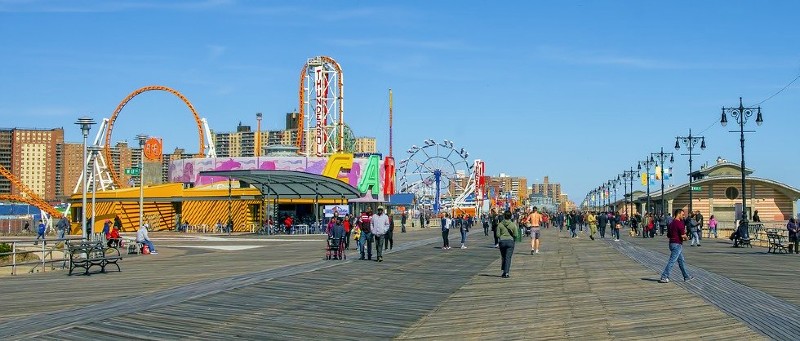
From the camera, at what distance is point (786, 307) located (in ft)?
46.1

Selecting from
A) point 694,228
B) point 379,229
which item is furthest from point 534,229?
point 694,228

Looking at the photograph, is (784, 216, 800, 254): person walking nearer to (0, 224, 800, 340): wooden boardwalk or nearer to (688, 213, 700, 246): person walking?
(688, 213, 700, 246): person walking

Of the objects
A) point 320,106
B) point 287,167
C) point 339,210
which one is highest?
point 320,106

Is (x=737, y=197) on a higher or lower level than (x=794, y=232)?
higher

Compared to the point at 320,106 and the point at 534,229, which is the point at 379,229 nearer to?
the point at 534,229

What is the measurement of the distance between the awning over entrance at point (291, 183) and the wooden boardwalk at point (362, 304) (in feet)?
113

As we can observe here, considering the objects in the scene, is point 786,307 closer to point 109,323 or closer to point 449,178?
point 109,323

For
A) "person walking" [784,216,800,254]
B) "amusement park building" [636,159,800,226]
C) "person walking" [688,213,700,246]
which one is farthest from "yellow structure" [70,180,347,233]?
"person walking" [784,216,800,254]

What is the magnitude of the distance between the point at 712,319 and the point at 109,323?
8381mm

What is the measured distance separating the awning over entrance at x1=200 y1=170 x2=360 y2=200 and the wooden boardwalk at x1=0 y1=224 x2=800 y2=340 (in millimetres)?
34309

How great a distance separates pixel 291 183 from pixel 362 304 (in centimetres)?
4802

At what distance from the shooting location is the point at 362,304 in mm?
15141

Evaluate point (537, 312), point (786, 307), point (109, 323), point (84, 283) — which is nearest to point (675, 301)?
point (786, 307)

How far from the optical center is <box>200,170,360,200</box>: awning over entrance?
58656 mm
